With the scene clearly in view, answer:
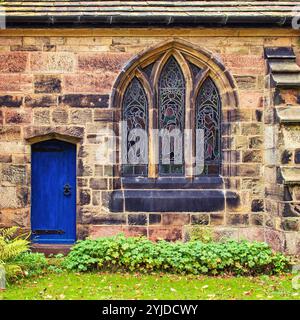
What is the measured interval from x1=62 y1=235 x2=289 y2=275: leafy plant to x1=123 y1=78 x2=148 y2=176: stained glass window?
5.15 feet

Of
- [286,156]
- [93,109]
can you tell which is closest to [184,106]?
[93,109]

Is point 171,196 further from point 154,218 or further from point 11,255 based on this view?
point 11,255

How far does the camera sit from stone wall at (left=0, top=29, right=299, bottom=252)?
29.6 feet

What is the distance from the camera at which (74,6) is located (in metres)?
9.00

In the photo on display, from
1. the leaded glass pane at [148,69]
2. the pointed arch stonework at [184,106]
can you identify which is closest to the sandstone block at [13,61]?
the pointed arch stonework at [184,106]

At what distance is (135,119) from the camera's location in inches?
368

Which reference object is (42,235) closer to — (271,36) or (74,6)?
(74,6)

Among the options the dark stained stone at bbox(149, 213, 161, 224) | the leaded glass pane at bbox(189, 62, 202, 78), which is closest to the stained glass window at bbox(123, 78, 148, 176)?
the dark stained stone at bbox(149, 213, 161, 224)

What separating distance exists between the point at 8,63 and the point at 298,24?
215 inches

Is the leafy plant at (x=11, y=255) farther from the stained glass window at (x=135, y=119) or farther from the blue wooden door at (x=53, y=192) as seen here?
the stained glass window at (x=135, y=119)

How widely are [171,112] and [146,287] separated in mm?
3577

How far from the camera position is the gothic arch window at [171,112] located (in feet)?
30.3

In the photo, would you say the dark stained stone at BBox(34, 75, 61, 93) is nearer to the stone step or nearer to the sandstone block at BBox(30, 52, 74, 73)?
the sandstone block at BBox(30, 52, 74, 73)

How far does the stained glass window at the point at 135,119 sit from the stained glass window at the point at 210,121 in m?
1.07
